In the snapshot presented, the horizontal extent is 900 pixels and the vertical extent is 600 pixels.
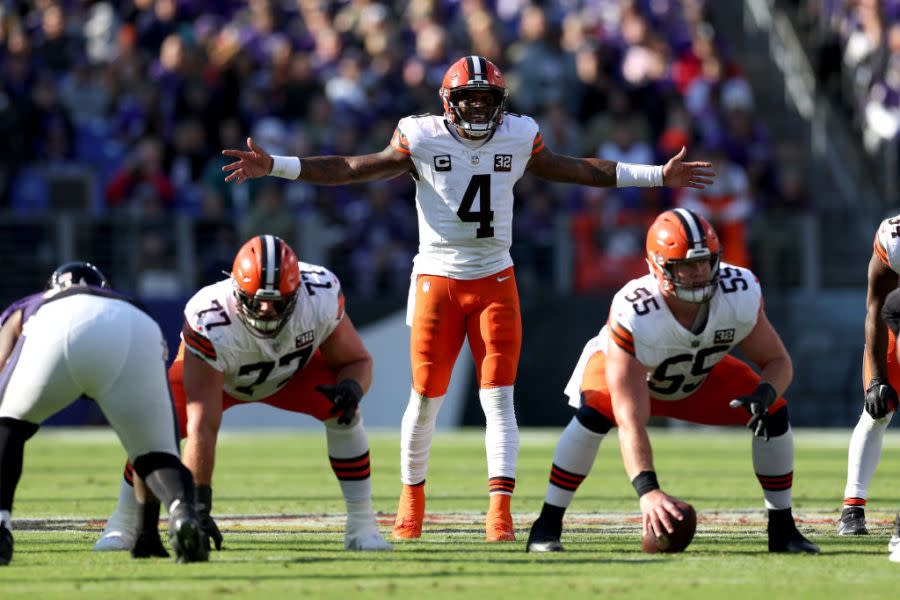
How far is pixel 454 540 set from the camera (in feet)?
27.8

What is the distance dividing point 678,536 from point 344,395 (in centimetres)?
170

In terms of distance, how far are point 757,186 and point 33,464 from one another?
9246 millimetres

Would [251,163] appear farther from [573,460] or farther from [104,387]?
[573,460]

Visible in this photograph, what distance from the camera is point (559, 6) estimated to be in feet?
71.8

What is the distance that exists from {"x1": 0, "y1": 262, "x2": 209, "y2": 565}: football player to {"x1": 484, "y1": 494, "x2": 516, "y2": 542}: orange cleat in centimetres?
184

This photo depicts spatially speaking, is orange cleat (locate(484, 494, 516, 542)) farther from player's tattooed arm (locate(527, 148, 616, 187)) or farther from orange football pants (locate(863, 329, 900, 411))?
orange football pants (locate(863, 329, 900, 411))

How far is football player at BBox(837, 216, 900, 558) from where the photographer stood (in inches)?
348

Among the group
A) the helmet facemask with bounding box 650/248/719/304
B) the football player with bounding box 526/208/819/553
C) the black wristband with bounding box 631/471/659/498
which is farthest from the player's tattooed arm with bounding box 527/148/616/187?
the black wristband with bounding box 631/471/659/498

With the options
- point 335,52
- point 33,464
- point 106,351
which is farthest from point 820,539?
point 335,52

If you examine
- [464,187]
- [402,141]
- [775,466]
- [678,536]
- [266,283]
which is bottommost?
[678,536]

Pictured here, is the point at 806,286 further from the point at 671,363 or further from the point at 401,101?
the point at 671,363

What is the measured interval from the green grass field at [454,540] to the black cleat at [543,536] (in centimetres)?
13

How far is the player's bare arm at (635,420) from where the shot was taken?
7.43 m

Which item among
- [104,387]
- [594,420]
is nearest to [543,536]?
[594,420]
